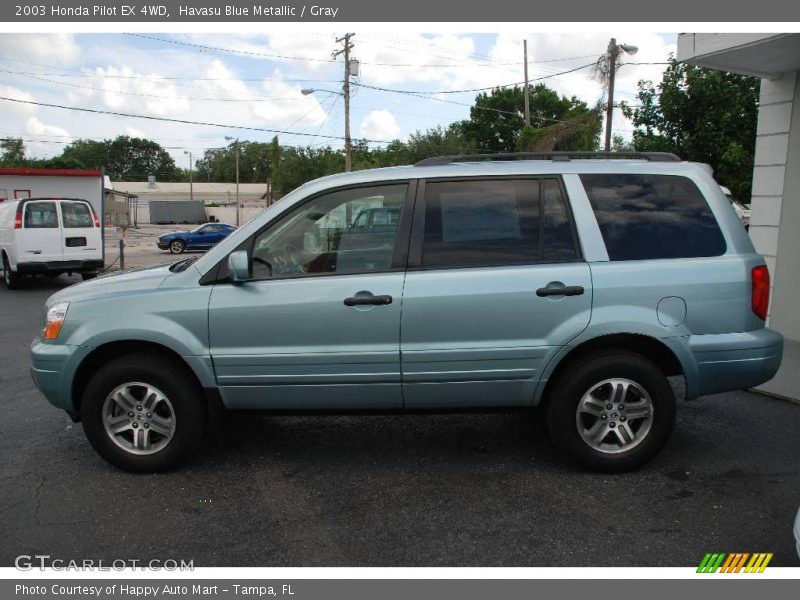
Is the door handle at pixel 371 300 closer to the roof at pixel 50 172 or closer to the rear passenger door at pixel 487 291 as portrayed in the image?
the rear passenger door at pixel 487 291

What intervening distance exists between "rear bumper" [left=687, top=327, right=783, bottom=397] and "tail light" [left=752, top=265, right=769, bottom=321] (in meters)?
0.13

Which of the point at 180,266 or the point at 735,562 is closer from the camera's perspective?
the point at 735,562

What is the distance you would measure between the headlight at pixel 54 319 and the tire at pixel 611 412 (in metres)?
3.02

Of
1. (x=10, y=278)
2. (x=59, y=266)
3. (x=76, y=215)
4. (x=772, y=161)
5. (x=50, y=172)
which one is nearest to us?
(x=772, y=161)

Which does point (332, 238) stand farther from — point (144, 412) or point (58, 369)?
point (58, 369)

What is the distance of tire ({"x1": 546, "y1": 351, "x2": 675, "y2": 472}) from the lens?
3930 mm

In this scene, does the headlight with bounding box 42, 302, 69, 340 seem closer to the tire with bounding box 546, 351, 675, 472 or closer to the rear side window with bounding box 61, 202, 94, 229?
the tire with bounding box 546, 351, 675, 472

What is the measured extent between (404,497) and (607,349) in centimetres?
149

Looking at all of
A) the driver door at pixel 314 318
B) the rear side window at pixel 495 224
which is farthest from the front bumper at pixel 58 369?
the rear side window at pixel 495 224

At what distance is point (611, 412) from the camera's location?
3.98 meters

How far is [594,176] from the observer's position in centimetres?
410

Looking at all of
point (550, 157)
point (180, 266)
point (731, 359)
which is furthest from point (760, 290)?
point (180, 266)

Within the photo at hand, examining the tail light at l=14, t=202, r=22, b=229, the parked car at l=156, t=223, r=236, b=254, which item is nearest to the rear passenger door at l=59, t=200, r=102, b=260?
the tail light at l=14, t=202, r=22, b=229

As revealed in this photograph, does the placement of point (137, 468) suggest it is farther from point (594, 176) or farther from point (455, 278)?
point (594, 176)
